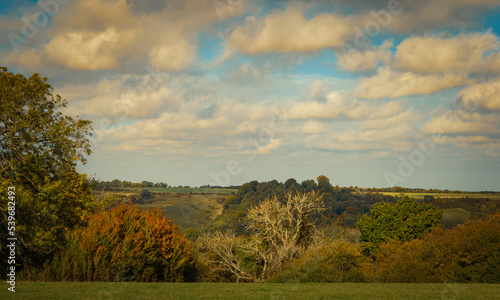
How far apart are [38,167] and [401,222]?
41.6m

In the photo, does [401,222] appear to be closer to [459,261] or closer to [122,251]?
[459,261]

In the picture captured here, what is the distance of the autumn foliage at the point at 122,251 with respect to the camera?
19.9 metres

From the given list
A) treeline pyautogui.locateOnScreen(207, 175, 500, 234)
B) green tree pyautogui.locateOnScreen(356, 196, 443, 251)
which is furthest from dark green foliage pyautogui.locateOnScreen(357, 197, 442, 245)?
treeline pyautogui.locateOnScreen(207, 175, 500, 234)

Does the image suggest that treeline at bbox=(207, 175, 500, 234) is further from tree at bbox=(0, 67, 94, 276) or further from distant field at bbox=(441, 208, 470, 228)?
tree at bbox=(0, 67, 94, 276)

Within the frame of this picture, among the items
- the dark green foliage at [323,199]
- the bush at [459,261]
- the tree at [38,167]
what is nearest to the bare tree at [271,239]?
the bush at [459,261]

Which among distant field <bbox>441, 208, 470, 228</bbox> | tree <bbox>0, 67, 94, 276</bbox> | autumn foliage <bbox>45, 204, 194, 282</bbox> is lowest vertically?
distant field <bbox>441, 208, 470, 228</bbox>

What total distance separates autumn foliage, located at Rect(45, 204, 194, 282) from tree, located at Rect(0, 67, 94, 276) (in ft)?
3.39

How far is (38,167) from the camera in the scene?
2034 cm

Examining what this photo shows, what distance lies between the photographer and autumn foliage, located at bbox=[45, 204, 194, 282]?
19891 mm

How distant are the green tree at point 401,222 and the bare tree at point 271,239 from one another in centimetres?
1688

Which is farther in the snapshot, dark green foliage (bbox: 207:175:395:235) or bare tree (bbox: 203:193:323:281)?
dark green foliage (bbox: 207:175:395:235)

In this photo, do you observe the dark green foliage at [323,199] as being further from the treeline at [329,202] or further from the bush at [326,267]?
the bush at [326,267]

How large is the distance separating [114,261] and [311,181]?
11661 centimetres

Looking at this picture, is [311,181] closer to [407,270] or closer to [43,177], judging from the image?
[407,270]
